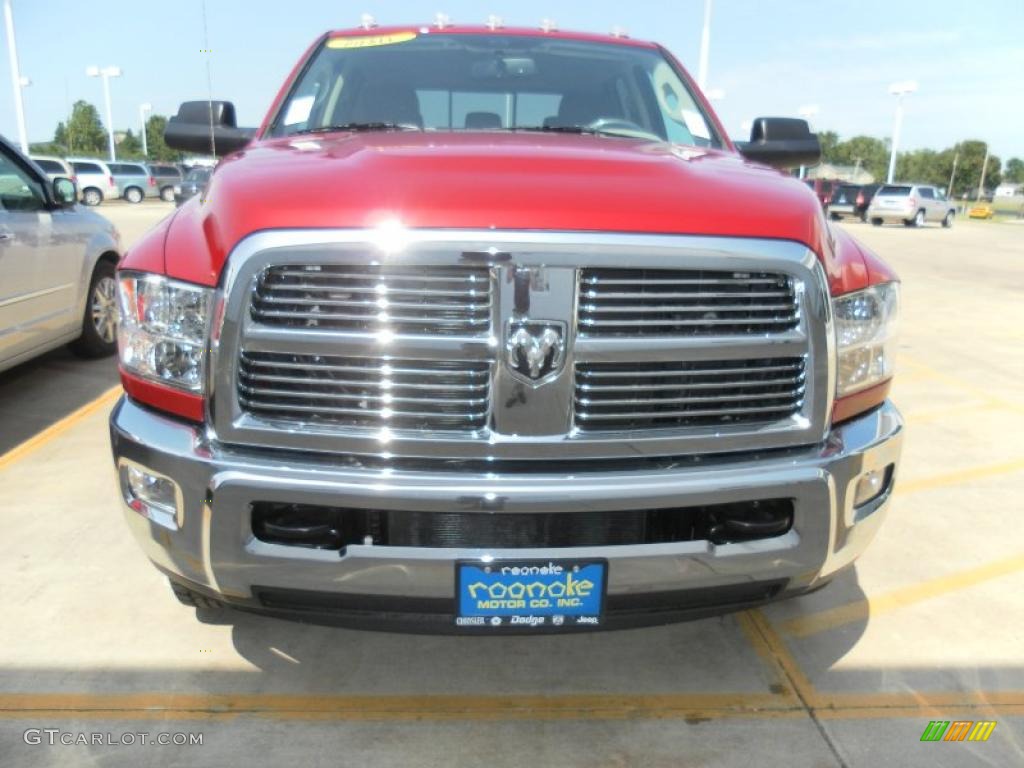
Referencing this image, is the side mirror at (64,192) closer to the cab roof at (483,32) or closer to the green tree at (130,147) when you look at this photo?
the cab roof at (483,32)

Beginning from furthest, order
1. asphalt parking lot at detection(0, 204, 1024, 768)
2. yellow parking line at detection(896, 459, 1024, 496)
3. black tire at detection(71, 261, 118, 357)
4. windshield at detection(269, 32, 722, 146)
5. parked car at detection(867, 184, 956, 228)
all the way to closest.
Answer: parked car at detection(867, 184, 956, 228), black tire at detection(71, 261, 118, 357), yellow parking line at detection(896, 459, 1024, 496), windshield at detection(269, 32, 722, 146), asphalt parking lot at detection(0, 204, 1024, 768)

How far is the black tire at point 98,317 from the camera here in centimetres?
600

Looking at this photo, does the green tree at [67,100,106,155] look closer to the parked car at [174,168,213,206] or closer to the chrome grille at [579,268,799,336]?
the parked car at [174,168,213,206]

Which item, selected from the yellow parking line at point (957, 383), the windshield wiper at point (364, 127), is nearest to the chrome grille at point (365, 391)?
the windshield wiper at point (364, 127)

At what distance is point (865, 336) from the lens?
225 cm

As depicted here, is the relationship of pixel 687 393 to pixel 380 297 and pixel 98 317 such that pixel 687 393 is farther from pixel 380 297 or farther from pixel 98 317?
pixel 98 317

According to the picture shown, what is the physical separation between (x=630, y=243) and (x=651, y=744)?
4.55 feet

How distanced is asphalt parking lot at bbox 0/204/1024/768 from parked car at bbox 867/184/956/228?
2958cm

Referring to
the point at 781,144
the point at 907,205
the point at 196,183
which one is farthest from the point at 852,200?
the point at 196,183

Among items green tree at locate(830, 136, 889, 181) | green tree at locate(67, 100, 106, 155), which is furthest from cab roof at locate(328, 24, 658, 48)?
green tree at locate(830, 136, 889, 181)

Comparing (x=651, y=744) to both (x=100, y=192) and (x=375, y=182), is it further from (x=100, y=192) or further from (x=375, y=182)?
(x=100, y=192)

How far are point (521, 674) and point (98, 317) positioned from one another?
4.90 m

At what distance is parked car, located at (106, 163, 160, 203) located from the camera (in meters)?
33.7

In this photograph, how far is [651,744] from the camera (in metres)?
2.31
